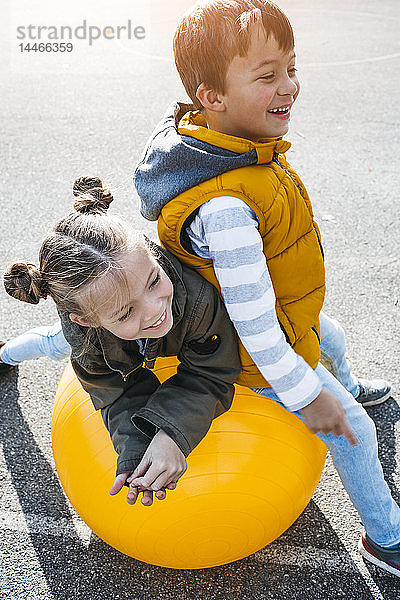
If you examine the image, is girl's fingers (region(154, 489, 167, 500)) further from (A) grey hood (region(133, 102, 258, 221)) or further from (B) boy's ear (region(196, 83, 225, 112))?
(B) boy's ear (region(196, 83, 225, 112))

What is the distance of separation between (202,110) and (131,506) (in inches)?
52.0

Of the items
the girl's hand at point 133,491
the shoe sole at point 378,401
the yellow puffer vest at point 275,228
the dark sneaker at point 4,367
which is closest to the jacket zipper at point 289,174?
the yellow puffer vest at point 275,228

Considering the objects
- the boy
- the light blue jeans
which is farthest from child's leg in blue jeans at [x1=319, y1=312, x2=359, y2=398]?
the boy

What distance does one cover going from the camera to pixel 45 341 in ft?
10.4

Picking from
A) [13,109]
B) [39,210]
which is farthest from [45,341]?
[13,109]

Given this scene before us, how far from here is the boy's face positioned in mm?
2062

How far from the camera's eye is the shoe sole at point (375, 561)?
2.62m

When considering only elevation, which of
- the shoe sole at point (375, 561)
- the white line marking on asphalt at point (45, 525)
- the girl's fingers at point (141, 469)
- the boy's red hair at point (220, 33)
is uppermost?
the boy's red hair at point (220, 33)

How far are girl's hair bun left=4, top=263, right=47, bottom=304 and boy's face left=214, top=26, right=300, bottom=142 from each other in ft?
2.45

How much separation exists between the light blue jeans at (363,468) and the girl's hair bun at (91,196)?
86cm

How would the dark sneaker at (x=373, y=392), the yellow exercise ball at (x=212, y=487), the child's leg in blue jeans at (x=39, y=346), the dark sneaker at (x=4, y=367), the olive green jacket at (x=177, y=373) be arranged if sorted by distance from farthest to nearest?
the dark sneaker at (x=4, y=367) → the dark sneaker at (x=373, y=392) → the child's leg in blue jeans at (x=39, y=346) → the yellow exercise ball at (x=212, y=487) → the olive green jacket at (x=177, y=373)

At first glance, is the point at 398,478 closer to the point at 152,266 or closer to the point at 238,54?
the point at 152,266

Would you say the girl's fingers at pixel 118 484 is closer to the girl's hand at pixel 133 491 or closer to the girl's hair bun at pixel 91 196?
the girl's hand at pixel 133 491

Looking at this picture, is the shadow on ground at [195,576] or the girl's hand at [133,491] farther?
the shadow on ground at [195,576]
